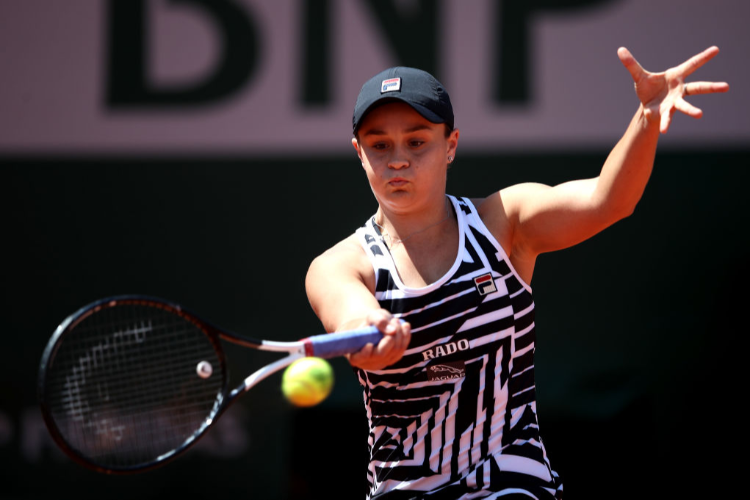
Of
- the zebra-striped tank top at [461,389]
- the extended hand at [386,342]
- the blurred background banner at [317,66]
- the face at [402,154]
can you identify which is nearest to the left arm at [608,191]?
the zebra-striped tank top at [461,389]

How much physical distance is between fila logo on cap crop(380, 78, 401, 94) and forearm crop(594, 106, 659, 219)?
0.62 metres

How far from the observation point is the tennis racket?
2.29 m

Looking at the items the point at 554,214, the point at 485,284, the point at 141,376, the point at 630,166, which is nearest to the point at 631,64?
the point at 630,166

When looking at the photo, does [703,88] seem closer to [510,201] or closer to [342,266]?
[510,201]

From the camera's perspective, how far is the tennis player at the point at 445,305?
236 cm

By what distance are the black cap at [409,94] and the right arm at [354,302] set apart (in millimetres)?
398

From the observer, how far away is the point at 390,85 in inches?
96.0

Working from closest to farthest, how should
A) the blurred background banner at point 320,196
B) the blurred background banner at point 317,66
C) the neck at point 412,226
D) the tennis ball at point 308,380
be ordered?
the neck at point 412,226
the tennis ball at point 308,380
the blurred background banner at point 320,196
the blurred background banner at point 317,66

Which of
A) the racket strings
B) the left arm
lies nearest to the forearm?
the left arm

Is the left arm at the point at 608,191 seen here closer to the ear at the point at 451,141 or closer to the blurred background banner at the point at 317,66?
the ear at the point at 451,141

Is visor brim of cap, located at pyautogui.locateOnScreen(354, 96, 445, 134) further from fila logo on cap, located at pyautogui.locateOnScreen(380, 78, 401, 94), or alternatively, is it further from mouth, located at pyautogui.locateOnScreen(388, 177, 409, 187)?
mouth, located at pyautogui.locateOnScreen(388, 177, 409, 187)

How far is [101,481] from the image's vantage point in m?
5.32

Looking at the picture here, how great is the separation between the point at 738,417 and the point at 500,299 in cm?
301

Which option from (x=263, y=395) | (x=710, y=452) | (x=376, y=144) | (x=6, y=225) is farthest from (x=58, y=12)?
(x=710, y=452)
